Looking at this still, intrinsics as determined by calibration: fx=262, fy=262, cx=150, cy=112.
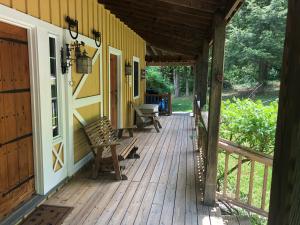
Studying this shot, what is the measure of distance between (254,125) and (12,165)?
3.26 m

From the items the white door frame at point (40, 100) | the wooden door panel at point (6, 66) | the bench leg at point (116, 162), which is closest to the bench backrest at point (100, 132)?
the bench leg at point (116, 162)

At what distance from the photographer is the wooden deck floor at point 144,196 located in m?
2.84

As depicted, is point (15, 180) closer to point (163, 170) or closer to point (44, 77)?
point (44, 77)

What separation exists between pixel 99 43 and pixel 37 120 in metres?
2.39

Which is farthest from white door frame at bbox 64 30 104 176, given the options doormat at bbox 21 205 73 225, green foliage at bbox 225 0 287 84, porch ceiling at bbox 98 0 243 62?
green foliage at bbox 225 0 287 84

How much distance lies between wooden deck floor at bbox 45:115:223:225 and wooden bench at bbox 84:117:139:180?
7.6 inches

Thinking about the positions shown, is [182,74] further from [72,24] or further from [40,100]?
[40,100]

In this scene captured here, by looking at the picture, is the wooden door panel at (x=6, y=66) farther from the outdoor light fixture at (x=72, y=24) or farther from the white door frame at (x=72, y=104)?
the outdoor light fixture at (x=72, y=24)

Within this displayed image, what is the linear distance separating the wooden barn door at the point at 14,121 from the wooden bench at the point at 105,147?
103 cm

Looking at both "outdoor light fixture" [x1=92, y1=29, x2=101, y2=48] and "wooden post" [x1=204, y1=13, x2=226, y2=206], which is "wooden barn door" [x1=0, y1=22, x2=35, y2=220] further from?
"wooden post" [x1=204, y1=13, x2=226, y2=206]

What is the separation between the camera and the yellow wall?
3015 millimetres

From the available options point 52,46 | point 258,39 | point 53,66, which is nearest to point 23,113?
point 53,66

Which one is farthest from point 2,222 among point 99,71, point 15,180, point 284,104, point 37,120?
point 99,71

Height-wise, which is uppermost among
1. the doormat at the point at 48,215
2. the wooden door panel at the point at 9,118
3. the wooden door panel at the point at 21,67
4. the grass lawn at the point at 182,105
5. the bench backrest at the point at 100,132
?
the wooden door panel at the point at 21,67
